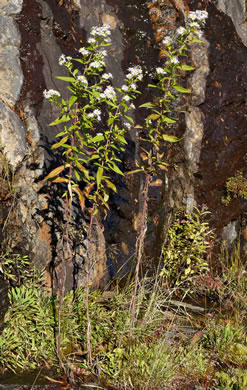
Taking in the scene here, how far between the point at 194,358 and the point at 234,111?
14.2ft

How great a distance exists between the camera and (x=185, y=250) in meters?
5.57

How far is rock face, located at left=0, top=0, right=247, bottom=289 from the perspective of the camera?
4.01m

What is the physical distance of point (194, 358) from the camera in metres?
3.44

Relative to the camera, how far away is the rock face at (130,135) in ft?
13.1

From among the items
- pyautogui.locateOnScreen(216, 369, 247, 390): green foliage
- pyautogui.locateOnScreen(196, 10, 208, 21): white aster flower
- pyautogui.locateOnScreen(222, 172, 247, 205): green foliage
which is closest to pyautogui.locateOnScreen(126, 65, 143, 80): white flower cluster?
pyautogui.locateOnScreen(196, 10, 208, 21): white aster flower

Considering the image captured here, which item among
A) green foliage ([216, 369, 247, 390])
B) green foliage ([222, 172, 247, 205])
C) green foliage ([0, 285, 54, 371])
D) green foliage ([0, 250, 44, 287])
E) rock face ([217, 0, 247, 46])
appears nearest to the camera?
green foliage ([216, 369, 247, 390])

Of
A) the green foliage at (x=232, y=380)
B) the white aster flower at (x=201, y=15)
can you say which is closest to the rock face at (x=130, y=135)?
the green foliage at (x=232, y=380)

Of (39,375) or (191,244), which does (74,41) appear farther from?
(39,375)

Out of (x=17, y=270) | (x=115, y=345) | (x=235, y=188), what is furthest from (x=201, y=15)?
(x=235, y=188)

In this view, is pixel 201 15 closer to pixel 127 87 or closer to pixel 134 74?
pixel 134 74

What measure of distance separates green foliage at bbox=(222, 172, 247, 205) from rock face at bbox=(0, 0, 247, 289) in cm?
11

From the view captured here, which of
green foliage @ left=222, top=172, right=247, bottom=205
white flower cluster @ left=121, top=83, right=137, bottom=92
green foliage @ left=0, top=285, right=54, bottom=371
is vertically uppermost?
white flower cluster @ left=121, top=83, right=137, bottom=92

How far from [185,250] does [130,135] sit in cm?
175

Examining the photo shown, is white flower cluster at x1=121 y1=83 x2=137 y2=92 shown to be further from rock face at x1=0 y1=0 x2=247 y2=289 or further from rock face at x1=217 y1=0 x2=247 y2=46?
rock face at x1=217 y1=0 x2=247 y2=46
